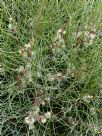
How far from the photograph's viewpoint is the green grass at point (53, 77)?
1680mm

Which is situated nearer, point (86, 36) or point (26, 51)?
point (26, 51)

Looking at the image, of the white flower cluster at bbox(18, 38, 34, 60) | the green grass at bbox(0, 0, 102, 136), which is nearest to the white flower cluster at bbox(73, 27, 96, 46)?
the green grass at bbox(0, 0, 102, 136)

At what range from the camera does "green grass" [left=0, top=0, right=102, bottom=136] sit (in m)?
1.68

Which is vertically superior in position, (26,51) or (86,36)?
(86,36)

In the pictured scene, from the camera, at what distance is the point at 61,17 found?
1949 mm

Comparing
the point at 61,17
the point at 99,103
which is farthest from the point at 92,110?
the point at 61,17

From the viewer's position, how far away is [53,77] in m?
1.58

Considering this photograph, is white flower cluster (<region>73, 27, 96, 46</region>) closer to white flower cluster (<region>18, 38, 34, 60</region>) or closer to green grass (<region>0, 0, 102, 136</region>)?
green grass (<region>0, 0, 102, 136</region>)

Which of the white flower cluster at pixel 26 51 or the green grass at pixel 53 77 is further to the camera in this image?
the green grass at pixel 53 77

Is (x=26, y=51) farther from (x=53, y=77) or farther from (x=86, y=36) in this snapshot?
(x=86, y=36)

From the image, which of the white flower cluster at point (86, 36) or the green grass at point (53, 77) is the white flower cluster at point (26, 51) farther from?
the white flower cluster at point (86, 36)

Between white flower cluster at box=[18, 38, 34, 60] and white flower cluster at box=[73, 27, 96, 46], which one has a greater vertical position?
white flower cluster at box=[73, 27, 96, 46]

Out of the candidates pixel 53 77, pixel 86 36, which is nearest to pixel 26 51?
pixel 53 77

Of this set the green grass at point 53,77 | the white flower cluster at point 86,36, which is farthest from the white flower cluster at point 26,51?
the white flower cluster at point 86,36
